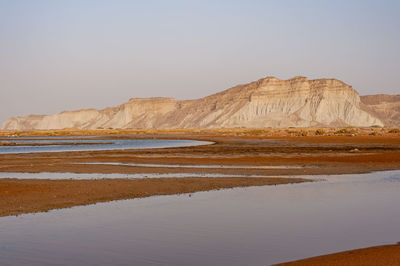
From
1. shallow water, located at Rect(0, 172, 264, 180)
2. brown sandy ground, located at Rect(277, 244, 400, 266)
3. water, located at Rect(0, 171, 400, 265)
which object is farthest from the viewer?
shallow water, located at Rect(0, 172, 264, 180)

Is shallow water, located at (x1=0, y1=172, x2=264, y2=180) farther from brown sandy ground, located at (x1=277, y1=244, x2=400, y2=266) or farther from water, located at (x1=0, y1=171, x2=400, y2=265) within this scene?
brown sandy ground, located at (x1=277, y1=244, x2=400, y2=266)

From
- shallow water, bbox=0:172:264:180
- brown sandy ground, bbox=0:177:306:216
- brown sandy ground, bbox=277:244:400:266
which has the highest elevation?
brown sandy ground, bbox=277:244:400:266

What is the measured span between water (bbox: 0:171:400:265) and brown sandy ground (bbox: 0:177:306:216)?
1.04 metres

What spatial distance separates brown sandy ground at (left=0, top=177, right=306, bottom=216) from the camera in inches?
630

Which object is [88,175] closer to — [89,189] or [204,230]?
[89,189]

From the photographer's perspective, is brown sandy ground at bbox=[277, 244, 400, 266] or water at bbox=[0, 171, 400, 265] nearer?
brown sandy ground at bbox=[277, 244, 400, 266]

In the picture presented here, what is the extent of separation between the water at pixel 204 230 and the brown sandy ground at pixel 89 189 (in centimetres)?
104

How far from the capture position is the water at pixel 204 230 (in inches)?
375

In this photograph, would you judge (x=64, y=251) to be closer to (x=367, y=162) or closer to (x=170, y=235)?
(x=170, y=235)

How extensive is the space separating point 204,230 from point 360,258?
3.95 meters

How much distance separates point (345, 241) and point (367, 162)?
75.9 feet

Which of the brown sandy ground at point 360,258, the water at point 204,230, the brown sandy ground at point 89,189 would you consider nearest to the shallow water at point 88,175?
the brown sandy ground at point 89,189

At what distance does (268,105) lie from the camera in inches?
7416

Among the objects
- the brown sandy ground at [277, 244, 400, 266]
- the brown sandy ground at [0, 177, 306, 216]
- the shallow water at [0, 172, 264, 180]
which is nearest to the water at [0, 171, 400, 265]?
the brown sandy ground at [277, 244, 400, 266]
